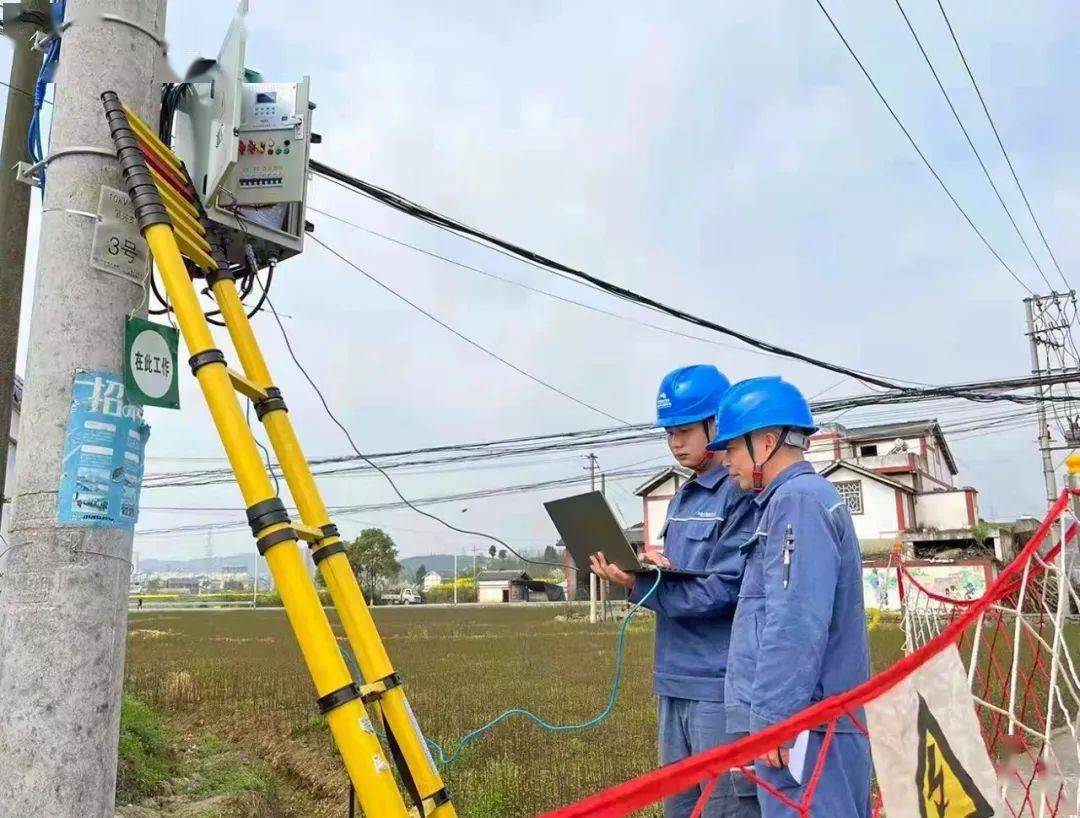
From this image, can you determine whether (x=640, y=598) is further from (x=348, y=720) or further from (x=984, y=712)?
(x=984, y=712)

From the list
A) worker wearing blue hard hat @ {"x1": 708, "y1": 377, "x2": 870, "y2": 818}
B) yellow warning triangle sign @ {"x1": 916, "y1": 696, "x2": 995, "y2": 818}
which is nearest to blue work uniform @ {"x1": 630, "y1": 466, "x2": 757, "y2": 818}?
worker wearing blue hard hat @ {"x1": 708, "y1": 377, "x2": 870, "y2": 818}

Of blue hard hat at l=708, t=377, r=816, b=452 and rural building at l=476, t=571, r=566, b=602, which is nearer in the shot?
blue hard hat at l=708, t=377, r=816, b=452

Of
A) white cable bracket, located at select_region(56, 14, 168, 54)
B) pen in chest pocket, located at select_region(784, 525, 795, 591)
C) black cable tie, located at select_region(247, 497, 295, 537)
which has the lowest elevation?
pen in chest pocket, located at select_region(784, 525, 795, 591)

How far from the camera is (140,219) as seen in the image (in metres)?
1.86

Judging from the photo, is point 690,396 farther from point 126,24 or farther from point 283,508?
point 126,24

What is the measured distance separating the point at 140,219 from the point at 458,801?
476 centimetres

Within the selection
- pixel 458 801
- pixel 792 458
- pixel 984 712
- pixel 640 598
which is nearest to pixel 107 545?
pixel 640 598

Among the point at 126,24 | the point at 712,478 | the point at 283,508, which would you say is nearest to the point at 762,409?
the point at 712,478

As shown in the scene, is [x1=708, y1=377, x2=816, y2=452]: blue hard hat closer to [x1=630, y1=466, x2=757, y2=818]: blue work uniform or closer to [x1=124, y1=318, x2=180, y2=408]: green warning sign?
[x1=630, y1=466, x2=757, y2=818]: blue work uniform

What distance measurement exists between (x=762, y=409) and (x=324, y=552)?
4.44 ft

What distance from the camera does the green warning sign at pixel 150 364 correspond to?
1.87 m

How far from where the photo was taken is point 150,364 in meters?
1.92

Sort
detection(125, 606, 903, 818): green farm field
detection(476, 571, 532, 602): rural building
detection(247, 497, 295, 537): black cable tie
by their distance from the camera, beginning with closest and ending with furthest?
detection(247, 497, 295, 537): black cable tie < detection(125, 606, 903, 818): green farm field < detection(476, 571, 532, 602): rural building

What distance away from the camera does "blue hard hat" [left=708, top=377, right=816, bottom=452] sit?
2509mm
